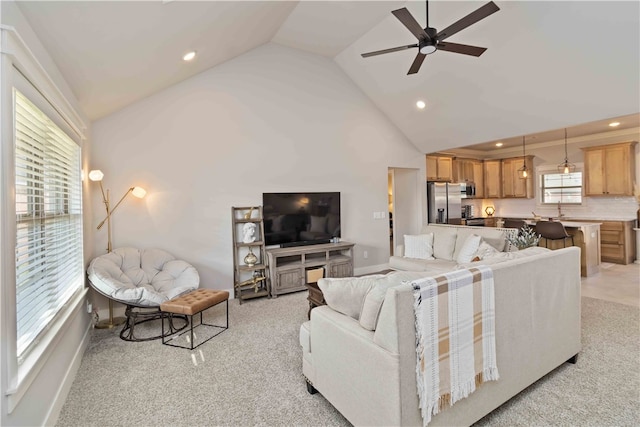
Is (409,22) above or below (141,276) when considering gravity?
above

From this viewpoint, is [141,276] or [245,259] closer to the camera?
[141,276]

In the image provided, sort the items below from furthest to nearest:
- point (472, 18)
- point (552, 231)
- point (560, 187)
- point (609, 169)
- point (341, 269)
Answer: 1. point (560, 187)
2. point (609, 169)
3. point (552, 231)
4. point (341, 269)
5. point (472, 18)

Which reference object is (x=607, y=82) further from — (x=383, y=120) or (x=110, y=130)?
(x=110, y=130)

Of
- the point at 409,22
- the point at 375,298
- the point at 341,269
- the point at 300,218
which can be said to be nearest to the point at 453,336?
the point at 375,298

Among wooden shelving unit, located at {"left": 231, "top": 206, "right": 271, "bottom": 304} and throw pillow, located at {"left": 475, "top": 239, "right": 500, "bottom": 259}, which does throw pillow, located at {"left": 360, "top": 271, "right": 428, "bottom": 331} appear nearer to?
throw pillow, located at {"left": 475, "top": 239, "right": 500, "bottom": 259}

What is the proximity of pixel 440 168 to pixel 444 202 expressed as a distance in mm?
879

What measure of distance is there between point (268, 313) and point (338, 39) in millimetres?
4233

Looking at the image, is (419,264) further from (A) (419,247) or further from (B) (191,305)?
(B) (191,305)

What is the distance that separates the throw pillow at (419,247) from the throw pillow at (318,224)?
1.39m

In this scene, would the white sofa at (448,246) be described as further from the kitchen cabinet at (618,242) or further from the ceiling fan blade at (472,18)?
the kitchen cabinet at (618,242)

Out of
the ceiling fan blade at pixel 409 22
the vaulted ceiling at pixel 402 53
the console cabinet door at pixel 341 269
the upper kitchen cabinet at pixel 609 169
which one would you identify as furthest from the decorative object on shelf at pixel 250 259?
the upper kitchen cabinet at pixel 609 169

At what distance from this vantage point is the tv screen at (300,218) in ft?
16.7

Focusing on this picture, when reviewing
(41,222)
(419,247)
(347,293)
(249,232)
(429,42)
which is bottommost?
(419,247)

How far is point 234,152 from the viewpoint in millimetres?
4883
